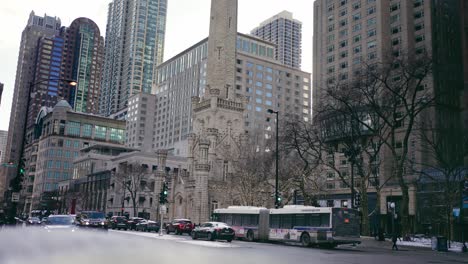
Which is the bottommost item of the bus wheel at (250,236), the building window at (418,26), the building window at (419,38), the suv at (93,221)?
the bus wheel at (250,236)

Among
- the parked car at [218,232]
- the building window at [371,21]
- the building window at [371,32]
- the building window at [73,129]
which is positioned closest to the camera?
the parked car at [218,232]

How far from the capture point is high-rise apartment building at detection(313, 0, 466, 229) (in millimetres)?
81812

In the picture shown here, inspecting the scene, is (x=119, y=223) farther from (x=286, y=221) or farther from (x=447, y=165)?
(x=447, y=165)

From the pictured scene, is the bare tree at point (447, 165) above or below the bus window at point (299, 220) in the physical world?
above

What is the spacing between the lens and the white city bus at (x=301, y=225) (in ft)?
104

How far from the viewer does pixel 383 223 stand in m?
67.3

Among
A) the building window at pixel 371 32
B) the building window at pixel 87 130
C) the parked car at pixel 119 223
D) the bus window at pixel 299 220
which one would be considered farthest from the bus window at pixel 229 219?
the building window at pixel 87 130

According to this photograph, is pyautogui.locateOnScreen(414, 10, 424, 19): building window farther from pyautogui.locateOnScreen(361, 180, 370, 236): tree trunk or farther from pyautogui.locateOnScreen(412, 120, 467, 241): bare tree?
pyautogui.locateOnScreen(361, 180, 370, 236): tree trunk

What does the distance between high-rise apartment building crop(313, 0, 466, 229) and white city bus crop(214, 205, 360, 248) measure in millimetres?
41482

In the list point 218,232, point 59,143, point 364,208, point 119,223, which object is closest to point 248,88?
point 59,143

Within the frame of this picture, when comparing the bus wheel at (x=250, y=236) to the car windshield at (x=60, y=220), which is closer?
the car windshield at (x=60, y=220)

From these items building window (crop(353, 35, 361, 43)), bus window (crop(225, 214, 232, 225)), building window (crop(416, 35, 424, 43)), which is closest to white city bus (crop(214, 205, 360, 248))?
bus window (crop(225, 214, 232, 225))

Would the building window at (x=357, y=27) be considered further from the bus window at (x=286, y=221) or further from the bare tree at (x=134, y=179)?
the bus window at (x=286, y=221)

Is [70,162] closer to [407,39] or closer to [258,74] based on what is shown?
[258,74]
